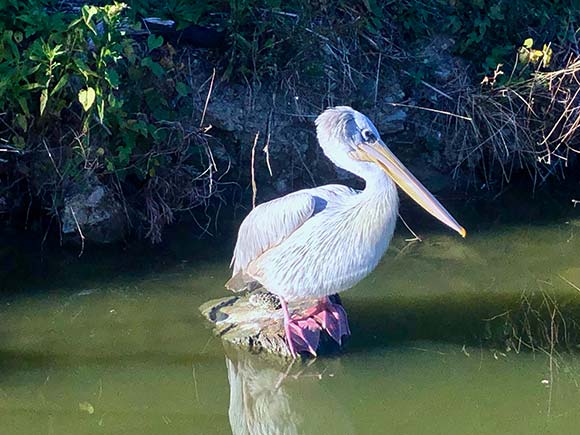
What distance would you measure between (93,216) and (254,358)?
1.63 m

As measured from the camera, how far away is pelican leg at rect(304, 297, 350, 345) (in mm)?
4129

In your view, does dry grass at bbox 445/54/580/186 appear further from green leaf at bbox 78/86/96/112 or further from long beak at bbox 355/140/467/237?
green leaf at bbox 78/86/96/112

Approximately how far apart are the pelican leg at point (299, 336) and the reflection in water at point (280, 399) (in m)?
0.07

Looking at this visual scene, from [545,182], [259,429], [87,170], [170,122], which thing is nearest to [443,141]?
[545,182]

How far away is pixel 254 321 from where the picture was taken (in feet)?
14.0

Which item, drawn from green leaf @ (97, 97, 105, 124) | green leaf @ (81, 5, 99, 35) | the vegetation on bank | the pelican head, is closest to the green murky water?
the vegetation on bank

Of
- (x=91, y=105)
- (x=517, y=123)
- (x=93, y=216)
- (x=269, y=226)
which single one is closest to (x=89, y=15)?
(x=91, y=105)

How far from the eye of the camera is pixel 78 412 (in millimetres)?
3744

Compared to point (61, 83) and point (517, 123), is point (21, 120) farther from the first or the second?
point (517, 123)

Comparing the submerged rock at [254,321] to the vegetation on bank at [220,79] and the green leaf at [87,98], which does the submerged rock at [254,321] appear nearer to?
the vegetation on bank at [220,79]

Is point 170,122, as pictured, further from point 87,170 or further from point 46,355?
point 46,355

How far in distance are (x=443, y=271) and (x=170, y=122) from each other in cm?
171

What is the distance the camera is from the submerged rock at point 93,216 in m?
5.27

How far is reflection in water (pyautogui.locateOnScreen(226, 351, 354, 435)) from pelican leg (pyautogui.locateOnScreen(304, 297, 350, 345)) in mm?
141
